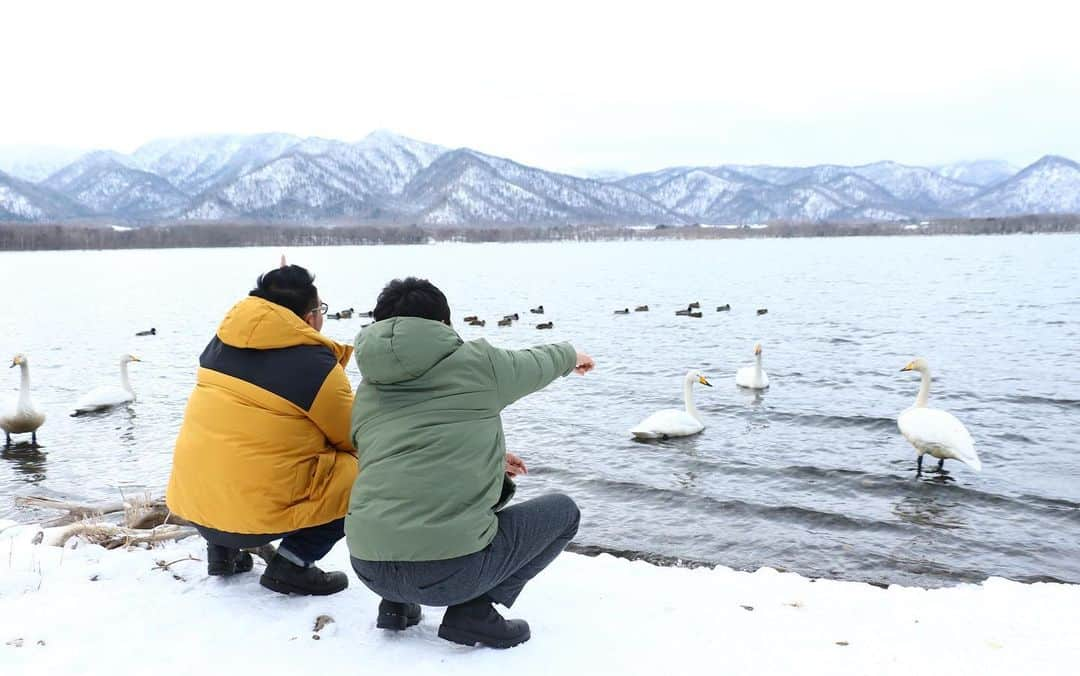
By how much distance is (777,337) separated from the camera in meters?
27.3

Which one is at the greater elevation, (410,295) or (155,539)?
(410,295)

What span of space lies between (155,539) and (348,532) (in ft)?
9.13

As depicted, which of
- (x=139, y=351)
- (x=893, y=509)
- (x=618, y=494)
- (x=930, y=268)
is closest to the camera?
(x=893, y=509)

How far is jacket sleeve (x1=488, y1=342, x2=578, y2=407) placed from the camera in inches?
158

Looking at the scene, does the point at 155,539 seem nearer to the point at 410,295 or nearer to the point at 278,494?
the point at 278,494

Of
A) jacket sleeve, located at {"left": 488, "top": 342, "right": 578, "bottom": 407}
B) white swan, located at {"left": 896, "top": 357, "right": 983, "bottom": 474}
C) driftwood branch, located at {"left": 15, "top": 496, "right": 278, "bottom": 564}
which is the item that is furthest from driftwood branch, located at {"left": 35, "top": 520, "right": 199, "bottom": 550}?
white swan, located at {"left": 896, "top": 357, "right": 983, "bottom": 474}

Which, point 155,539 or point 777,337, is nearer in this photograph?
point 155,539

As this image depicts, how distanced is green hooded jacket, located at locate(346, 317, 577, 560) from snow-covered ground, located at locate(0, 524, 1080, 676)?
765 mm

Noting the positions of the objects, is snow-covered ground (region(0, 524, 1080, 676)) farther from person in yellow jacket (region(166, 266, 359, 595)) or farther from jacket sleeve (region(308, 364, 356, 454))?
jacket sleeve (region(308, 364, 356, 454))

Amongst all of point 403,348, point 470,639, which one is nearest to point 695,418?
point 470,639

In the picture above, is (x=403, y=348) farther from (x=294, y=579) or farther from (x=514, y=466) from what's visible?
(x=294, y=579)

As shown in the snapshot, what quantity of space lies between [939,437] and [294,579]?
963cm

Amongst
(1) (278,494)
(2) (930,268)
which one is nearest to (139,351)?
(1) (278,494)

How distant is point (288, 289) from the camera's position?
4613 mm
